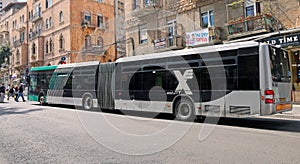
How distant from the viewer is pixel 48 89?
52.1 feet

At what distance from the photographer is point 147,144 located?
5.78m

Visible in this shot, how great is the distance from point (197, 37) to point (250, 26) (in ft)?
12.6

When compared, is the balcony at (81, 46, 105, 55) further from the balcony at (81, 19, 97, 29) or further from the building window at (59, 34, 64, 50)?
the building window at (59, 34, 64, 50)

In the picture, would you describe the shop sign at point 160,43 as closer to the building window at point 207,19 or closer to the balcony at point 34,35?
the building window at point 207,19

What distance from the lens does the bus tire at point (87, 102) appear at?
1321 cm

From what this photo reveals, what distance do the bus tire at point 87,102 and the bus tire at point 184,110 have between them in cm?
539

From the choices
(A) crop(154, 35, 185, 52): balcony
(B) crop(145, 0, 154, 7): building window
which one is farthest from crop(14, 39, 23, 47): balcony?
(A) crop(154, 35, 185, 52): balcony

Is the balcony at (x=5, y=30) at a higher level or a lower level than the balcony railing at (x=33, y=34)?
higher

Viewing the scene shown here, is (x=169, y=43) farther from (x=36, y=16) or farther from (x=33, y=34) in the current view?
(x=33, y=34)

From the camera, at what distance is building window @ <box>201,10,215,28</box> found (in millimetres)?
18000

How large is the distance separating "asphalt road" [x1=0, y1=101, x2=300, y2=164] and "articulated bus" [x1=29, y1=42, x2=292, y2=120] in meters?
0.96

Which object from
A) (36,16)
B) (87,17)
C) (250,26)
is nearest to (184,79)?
(250,26)

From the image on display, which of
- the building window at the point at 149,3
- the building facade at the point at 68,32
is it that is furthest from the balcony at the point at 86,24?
the building window at the point at 149,3

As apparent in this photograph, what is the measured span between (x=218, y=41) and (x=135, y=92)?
860cm
